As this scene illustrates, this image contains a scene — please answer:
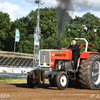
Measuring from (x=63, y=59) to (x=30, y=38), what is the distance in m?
40.7

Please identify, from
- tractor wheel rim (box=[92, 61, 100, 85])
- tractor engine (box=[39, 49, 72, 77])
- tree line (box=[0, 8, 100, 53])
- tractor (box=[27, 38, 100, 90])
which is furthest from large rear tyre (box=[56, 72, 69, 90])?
tree line (box=[0, 8, 100, 53])

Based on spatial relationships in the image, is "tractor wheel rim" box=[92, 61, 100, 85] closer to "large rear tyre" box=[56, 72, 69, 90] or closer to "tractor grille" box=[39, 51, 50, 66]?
"large rear tyre" box=[56, 72, 69, 90]

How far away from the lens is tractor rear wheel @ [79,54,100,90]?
34.2 feet

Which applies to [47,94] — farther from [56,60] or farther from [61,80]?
[56,60]

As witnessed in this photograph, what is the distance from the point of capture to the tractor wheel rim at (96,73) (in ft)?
36.4

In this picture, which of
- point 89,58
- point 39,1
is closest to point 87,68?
point 89,58

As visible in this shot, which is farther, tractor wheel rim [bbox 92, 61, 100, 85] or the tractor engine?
tractor wheel rim [bbox 92, 61, 100, 85]

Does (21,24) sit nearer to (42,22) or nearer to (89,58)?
(42,22)

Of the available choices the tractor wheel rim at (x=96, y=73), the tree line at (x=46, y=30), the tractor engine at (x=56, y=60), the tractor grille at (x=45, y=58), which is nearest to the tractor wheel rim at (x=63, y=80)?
the tractor engine at (x=56, y=60)

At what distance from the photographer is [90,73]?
10523 mm

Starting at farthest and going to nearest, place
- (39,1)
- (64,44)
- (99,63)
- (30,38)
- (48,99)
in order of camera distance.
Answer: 1. (30,38)
2. (64,44)
3. (39,1)
4. (99,63)
5. (48,99)

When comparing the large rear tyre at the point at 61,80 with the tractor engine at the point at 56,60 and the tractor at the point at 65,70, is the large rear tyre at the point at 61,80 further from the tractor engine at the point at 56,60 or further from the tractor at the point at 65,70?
the tractor engine at the point at 56,60

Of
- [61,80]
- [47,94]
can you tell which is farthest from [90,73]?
[47,94]

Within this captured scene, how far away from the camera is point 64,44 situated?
43562 millimetres
